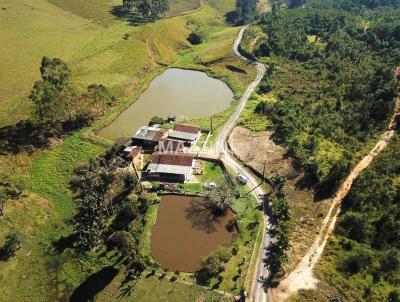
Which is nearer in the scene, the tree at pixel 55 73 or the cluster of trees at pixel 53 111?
the cluster of trees at pixel 53 111

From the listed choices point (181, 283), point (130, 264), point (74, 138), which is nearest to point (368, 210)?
point (181, 283)

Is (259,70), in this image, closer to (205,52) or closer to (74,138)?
(205,52)

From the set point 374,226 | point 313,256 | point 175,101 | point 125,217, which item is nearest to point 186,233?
point 125,217

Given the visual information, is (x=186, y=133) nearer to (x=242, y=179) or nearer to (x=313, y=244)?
(x=242, y=179)

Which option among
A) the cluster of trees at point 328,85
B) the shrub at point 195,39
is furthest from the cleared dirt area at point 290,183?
the shrub at point 195,39

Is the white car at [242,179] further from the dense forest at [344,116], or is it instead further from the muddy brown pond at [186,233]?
the dense forest at [344,116]

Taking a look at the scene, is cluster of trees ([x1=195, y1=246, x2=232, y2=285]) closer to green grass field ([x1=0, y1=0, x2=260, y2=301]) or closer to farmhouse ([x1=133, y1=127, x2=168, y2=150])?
green grass field ([x1=0, y1=0, x2=260, y2=301])
